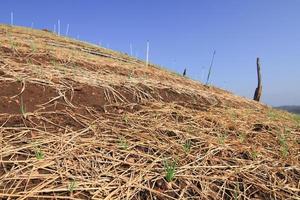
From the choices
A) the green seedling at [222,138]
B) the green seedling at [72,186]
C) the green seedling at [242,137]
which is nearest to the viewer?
the green seedling at [72,186]

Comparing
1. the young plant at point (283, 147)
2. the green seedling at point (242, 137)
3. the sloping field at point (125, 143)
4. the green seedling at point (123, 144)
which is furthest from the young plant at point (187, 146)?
the young plant at point (283, 147)

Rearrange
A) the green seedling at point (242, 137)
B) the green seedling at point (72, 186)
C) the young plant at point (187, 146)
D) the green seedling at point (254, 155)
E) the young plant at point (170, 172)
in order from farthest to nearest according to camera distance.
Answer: the green seedling at point (242, 137)
the green seedling at point (254, 155)
the young plant at point (187, 146)
the young plant at point (170, 172)
the green seedling at point (72, 186)

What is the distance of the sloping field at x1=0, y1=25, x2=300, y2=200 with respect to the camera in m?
2.28

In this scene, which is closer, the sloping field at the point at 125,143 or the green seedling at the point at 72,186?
the green seedling at the point at 72,186

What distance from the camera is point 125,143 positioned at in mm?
2775

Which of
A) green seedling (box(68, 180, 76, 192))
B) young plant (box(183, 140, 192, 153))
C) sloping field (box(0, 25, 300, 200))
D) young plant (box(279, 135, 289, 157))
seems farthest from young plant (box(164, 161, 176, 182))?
young plant (box(279, 135, 289, 157))

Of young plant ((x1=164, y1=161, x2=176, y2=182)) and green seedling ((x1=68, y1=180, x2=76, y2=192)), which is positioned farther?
young plant ((x1=164, y1=161, x2=176, y2=182))

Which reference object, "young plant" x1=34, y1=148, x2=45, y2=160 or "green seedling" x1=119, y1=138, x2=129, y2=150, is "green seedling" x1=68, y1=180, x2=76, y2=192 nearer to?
"young plant" x1=34, y1=148, x2=45, y2=160

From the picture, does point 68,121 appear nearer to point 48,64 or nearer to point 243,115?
point 48,64

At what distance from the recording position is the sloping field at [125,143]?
2.28m

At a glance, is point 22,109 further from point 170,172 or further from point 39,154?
point 170,172

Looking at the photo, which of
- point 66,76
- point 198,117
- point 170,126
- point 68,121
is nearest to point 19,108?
point 68,121

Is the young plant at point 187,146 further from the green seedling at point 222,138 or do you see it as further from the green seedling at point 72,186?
the green seedling at point 72,186

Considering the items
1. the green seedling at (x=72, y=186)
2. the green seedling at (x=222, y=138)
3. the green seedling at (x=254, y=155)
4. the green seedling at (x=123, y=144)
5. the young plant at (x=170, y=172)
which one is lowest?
the green seedling at (x=72, y=186)
